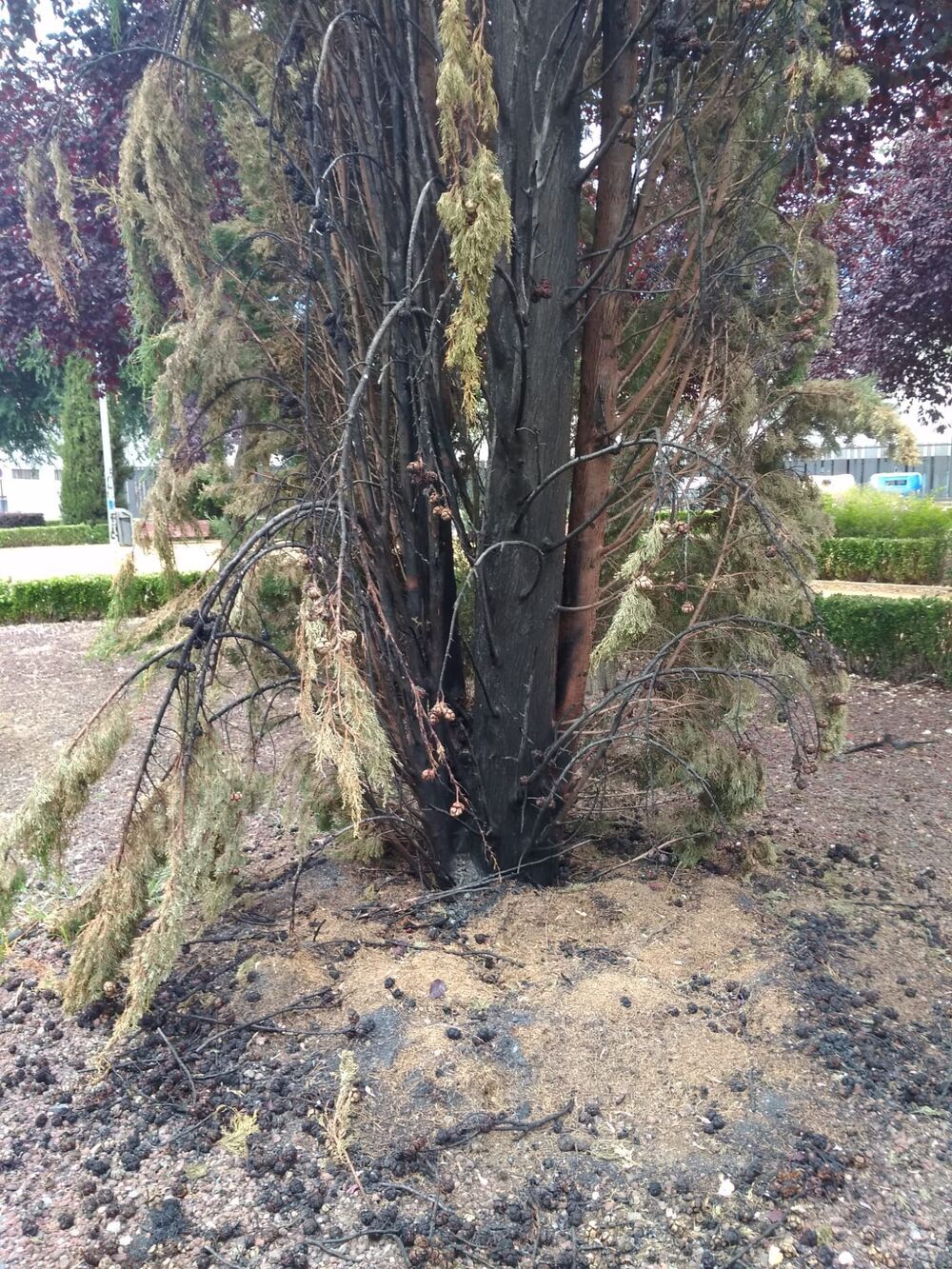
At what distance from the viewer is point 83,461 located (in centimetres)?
2306

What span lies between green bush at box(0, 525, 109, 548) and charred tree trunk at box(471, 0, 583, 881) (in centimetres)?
1962

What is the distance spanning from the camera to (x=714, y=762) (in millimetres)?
3227

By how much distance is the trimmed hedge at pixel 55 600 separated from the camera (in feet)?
32.1

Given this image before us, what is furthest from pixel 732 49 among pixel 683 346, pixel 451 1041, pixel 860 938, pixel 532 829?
pixel 451 1041

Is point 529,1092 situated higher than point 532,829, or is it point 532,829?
point 532,829

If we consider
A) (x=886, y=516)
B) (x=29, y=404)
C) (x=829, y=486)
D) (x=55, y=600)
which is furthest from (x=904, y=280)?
(x=29, y=404)

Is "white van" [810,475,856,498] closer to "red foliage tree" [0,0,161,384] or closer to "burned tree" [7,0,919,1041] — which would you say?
"burned tree" [7,0,919,1041]

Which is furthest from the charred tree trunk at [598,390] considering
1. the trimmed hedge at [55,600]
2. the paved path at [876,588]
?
the trimmed hedge at [55,600]

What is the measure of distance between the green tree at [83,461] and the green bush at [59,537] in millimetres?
1812

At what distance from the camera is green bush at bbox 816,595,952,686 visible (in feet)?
22.3

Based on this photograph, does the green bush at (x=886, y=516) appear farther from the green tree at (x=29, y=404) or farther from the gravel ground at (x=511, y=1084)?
the green tree at (x=29, y=404)

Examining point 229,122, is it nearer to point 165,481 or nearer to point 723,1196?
point 165,481

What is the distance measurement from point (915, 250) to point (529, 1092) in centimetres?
879

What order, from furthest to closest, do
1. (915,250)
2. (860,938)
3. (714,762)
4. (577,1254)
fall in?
1. (915,250)
2. (714,762)
3. (860,938)
4. (577,1254)
